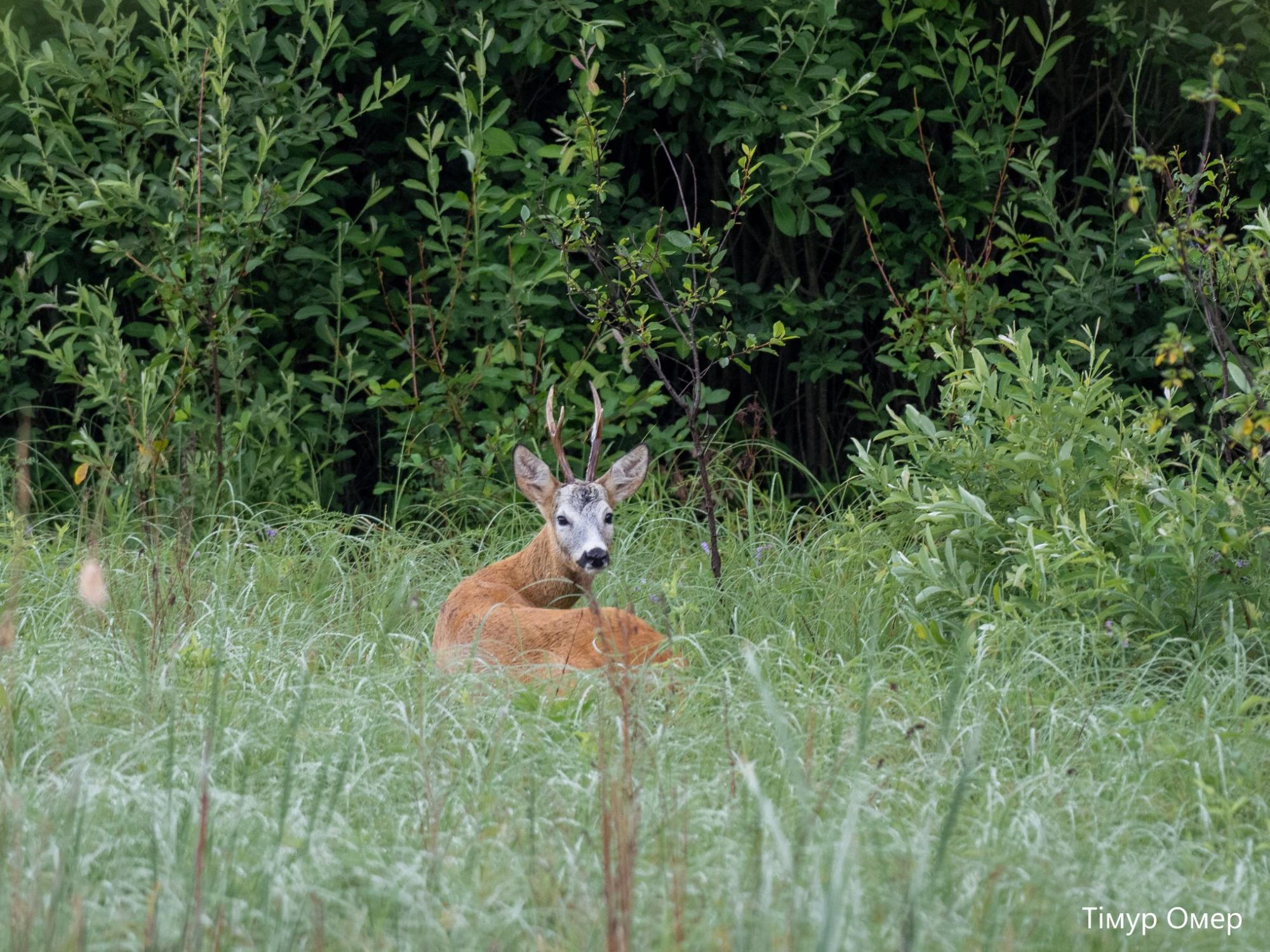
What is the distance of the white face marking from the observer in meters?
4.67

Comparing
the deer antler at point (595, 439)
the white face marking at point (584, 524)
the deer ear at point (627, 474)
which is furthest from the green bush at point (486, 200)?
the white face marking at point (584, 524)

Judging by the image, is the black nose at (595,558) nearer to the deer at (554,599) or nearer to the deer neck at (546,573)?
the deer at (554,599)

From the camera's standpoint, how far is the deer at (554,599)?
3.76 meters

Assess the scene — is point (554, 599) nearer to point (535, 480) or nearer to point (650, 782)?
point (535, 480)

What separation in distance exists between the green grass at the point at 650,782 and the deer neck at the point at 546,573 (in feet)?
1.23

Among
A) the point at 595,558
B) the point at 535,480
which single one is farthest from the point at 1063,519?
the point at 535,480

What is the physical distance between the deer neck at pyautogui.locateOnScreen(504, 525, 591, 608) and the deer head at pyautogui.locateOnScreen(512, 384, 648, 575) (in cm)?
4

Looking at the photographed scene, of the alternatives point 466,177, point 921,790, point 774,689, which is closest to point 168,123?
point 466,177

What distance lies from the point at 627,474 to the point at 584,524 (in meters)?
0.42

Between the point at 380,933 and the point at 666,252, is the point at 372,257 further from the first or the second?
the point at 380,933

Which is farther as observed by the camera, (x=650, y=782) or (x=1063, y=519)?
(x=1063, y=519)

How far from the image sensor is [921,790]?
2973mm

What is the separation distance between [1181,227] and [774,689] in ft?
5.53

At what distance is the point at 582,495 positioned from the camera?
4871 millimetres
